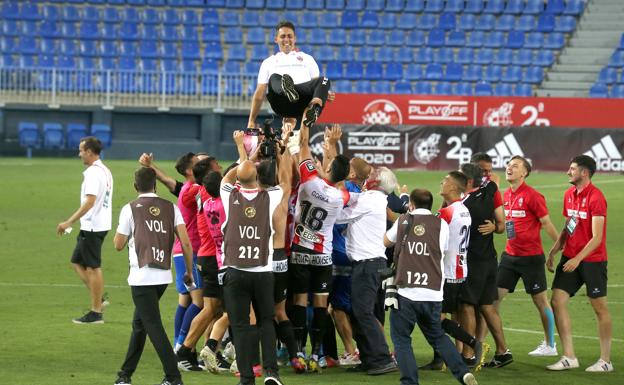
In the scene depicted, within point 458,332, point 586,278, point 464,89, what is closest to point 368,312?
point 458,332

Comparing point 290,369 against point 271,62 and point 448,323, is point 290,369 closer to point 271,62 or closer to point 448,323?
point 448,323

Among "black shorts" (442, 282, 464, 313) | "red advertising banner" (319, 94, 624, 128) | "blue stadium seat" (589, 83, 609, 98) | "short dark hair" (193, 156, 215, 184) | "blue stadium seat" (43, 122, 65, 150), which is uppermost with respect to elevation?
"blue stadium seat" (589, 83, 609, 98)

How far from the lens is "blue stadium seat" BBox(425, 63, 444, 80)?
38.3 m

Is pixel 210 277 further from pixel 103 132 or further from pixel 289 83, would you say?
pixel 103 132

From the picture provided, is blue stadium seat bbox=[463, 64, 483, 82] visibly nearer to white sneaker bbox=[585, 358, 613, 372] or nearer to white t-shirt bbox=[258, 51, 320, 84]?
white t-shirt bbox=[258, 51, 320, 84]

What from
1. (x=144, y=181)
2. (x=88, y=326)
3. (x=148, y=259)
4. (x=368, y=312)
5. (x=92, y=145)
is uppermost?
(x=92, y=145)

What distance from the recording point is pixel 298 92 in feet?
36.8

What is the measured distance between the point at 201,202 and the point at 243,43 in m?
28.9

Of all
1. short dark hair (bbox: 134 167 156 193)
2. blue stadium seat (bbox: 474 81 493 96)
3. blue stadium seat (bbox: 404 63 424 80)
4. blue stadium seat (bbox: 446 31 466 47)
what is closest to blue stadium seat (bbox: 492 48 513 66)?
blue stadium seat (bbox: 446 31 466 47)

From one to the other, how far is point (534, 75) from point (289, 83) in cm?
2874

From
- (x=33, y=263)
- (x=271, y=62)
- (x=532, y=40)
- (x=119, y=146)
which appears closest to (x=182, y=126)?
(x=119, y=146)

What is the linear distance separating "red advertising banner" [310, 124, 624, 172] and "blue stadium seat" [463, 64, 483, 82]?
7.34 meters

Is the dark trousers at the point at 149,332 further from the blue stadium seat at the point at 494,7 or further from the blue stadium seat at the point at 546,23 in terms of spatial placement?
the blue stadium seat at the point at 494,7

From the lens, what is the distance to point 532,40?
39.9 meters
